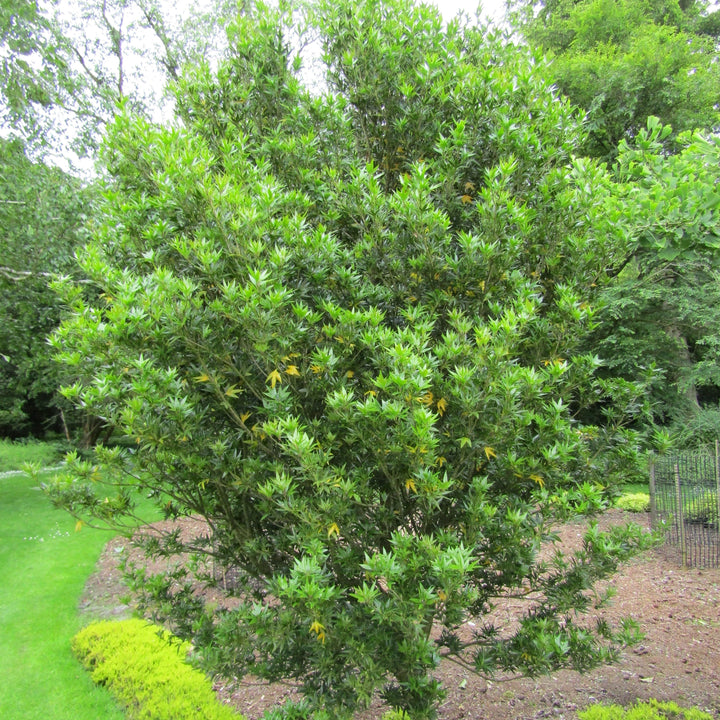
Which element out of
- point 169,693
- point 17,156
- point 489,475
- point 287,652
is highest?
point 17,156

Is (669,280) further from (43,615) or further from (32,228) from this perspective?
(43,615)

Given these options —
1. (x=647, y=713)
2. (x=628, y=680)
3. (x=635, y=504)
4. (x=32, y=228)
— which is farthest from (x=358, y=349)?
(x=635, y=504)

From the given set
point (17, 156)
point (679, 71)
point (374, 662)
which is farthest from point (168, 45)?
point (374, 662)

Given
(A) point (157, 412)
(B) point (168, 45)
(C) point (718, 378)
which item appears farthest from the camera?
(B) point (168, 45)

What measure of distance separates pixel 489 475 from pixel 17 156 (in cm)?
1333

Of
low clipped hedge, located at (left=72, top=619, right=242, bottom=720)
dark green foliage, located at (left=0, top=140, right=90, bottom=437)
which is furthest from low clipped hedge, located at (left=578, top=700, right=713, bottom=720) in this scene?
dark green foliage, located at (left=0, top=140, right=90, bottom=437)

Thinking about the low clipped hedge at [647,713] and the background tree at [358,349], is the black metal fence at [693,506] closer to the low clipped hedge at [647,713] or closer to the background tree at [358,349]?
the low clipped hedge at [647,713]

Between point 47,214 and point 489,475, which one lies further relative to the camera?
point 47,214

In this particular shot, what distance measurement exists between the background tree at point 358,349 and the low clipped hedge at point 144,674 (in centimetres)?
271

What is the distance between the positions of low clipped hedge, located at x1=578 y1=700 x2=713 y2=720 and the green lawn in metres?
4.92

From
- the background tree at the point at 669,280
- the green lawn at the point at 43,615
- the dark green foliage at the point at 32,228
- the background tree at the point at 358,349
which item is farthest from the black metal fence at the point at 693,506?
the dark green foliage at the point at 32,228

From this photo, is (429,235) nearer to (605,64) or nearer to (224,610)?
(224,610)

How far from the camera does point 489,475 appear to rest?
3.38 m

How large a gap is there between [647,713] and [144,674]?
17.7 ft
